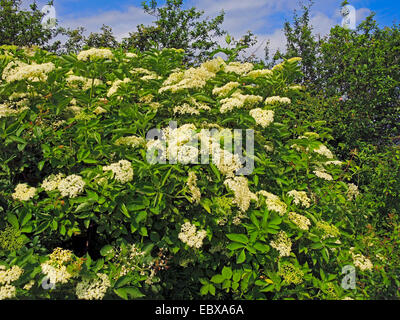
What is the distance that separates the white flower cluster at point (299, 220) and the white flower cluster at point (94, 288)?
146 cm

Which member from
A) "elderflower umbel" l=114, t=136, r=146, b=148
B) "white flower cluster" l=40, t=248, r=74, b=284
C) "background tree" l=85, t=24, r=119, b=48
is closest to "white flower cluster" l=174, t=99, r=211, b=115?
"elderflower umbel" l=114, t=136, r=146, b=148

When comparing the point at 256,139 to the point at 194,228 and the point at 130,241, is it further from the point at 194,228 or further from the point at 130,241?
the point at 130,241

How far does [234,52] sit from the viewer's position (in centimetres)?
349

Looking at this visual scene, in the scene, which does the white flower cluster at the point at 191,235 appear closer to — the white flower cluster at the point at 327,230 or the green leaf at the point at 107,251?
the green leaf at the point at 107,251

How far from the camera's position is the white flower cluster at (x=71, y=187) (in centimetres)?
219

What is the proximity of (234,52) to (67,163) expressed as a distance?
2.19 metres

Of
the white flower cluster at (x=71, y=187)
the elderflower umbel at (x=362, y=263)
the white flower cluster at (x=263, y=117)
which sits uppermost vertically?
the white flower cluster at (x=263, y=117)

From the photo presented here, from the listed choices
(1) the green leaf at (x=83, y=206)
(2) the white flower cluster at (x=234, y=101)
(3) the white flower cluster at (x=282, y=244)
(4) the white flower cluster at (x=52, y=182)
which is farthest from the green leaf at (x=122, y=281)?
(2) the white flower cluster at (x=234, y=101)

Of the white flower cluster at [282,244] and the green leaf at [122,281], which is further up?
the white flower cluster at [282,244]

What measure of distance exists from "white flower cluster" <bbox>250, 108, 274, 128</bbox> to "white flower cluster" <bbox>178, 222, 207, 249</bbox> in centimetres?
100

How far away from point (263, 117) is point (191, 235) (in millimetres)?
1120

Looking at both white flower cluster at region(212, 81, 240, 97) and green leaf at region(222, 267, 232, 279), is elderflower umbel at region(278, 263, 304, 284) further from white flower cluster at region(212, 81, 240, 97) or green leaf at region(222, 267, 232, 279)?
white flower cluster at region(212, 81, 240, 97)

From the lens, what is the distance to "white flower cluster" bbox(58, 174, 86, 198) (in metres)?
2.19

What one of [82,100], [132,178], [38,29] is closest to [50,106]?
[82,100]
